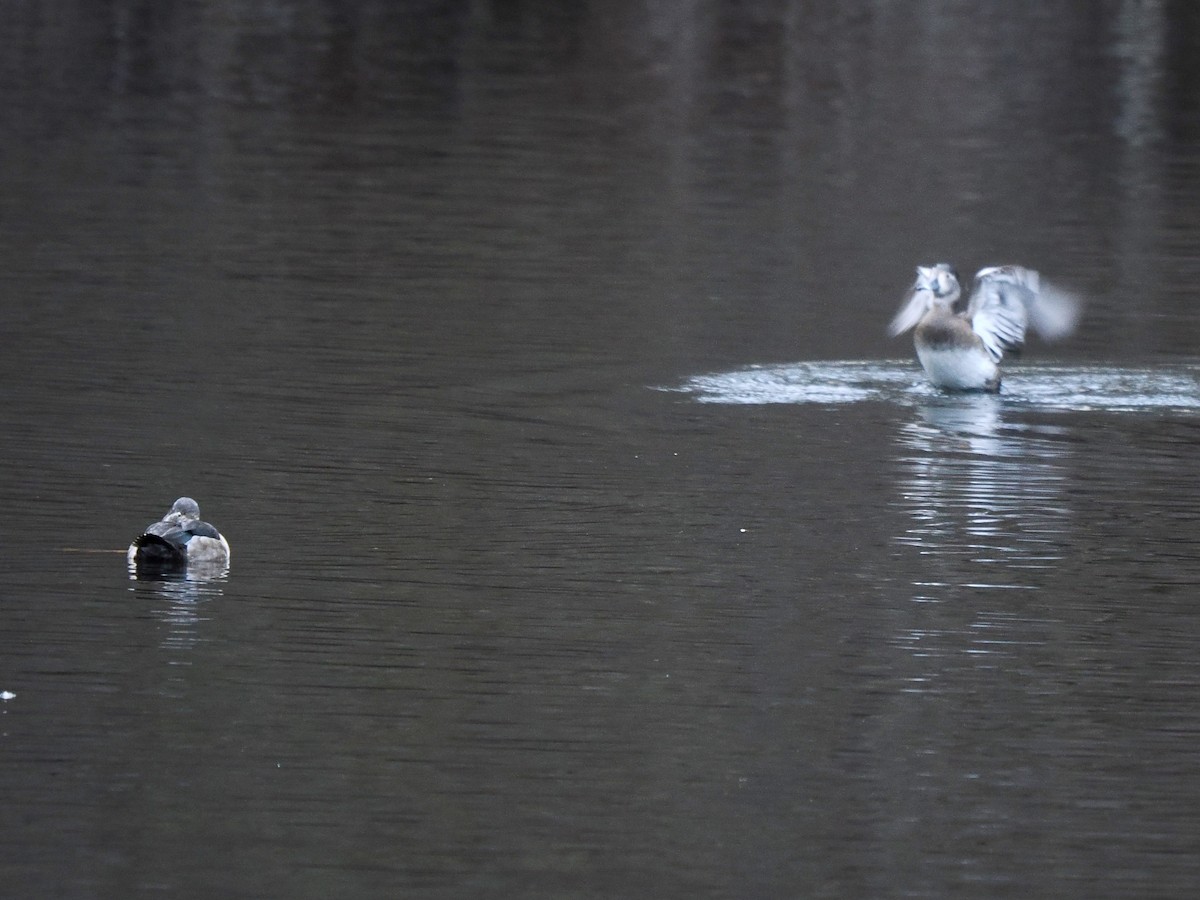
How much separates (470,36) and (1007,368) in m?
26.5

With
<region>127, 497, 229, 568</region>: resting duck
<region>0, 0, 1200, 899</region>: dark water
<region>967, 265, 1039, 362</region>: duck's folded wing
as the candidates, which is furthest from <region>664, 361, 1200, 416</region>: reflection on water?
<region>127, 497, 229, 568</region>: resting duck

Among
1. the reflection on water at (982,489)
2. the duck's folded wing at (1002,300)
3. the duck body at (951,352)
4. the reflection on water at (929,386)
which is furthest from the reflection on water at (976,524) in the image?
the duck's folded wing at (1002,300)

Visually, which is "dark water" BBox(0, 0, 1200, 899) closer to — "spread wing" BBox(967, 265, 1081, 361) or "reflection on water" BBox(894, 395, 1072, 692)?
"reflection on water" BBox(894, 395, 1072, 692)

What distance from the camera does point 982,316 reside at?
16.0 metres

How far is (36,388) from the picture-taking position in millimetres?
14766

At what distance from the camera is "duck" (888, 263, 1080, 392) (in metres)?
15.7

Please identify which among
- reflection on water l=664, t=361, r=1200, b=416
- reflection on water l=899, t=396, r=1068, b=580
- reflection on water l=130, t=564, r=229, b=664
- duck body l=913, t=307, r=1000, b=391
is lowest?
reflection on water l=130, t=564, r=229, b=664

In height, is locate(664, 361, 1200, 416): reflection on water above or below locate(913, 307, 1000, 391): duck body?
below

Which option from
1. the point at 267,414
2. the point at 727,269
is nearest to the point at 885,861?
the point at 267,414

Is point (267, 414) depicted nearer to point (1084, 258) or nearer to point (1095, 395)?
point (1095, 395)

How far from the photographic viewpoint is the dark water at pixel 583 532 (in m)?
7.94

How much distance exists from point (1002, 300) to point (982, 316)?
0.19 metres

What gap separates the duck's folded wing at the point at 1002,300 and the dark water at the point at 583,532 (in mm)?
476

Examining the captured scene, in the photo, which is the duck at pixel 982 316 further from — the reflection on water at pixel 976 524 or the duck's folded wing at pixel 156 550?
the duck's folded wing at pixel 156 550
